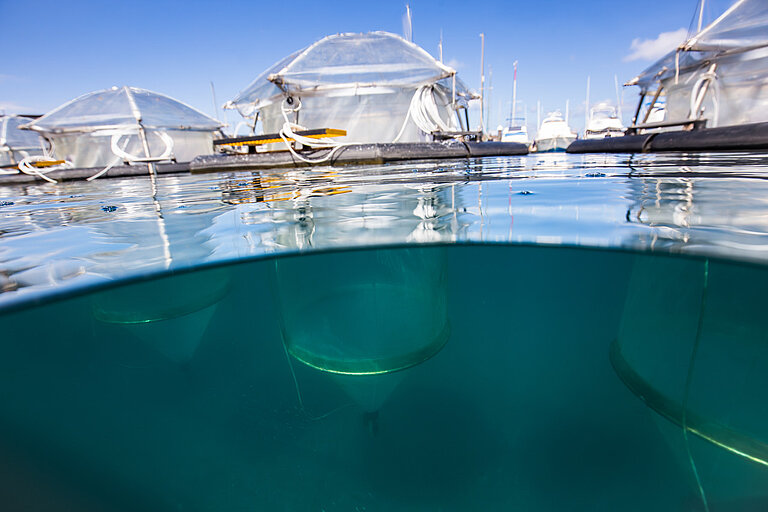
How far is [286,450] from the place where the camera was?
1836 millimetres

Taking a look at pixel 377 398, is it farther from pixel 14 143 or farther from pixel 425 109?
pixel 14 143

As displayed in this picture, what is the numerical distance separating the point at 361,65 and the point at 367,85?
3.09 feet

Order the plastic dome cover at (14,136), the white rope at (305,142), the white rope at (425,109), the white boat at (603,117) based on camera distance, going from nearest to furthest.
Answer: the white rope at (305,142)
the white rope at (425,109)
the plastic dome cover at (14,136)
the white boat at (603,117)

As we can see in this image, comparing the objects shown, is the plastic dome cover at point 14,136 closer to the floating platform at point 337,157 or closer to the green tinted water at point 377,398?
the floating platform at point 337,157

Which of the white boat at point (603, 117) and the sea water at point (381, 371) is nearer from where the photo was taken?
the sea water at point (381, 371)

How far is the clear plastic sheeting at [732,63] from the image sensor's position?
13.4 m

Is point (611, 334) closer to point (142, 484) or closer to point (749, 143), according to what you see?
point (142, 484)

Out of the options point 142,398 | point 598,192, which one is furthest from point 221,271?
point 598,192

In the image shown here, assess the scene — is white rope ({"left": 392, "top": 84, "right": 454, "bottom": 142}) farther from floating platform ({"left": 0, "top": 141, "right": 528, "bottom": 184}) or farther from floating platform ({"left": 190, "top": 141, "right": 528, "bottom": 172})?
floating platform ({"left": 190, "top": 141, "right": 528, "bottom": 172})

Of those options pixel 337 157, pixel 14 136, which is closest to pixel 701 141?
pixel 337 157

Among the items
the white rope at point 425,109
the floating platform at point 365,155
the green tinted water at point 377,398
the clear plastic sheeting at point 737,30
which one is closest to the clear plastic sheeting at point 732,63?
the clear plastic sheeting at point 737,30

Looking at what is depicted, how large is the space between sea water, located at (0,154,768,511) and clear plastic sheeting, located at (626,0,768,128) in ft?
49.0

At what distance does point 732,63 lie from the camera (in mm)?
14383

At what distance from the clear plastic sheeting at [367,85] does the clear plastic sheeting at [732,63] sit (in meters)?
9.75
